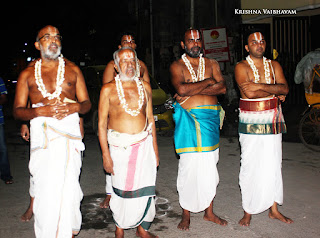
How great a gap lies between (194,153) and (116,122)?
111 centimetres

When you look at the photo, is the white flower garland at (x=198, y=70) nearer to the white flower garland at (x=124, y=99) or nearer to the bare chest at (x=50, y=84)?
the white flower garland at (x=124, y=99)

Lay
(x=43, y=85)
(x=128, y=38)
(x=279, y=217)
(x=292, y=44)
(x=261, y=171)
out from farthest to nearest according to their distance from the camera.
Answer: (x=292, y=44) → (x=128, y=38) → (x=279, y=217) → (x=261, y=171) → (x=43, y=85)

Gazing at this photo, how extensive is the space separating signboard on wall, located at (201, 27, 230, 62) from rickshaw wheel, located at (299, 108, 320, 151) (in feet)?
19.4

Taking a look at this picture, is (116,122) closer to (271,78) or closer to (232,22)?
(271,78)

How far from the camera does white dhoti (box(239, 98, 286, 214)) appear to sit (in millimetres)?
5293

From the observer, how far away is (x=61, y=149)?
4586 millimetres

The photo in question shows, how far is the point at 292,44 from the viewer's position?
14977 mm

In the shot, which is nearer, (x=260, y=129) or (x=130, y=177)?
(x=130, y=177)

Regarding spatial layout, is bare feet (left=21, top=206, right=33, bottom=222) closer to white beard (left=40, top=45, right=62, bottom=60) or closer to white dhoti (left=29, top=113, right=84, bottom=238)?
white dhoti (left=29, top=113, right=84, bottom=238)

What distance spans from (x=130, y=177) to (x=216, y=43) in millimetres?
10927

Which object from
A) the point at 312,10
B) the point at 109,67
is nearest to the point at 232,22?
the point at 312,10

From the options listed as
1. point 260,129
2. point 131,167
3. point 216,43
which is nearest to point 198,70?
point 260,129

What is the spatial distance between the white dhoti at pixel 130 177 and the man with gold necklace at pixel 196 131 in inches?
28.2

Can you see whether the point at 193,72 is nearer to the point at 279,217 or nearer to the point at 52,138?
the point at 52,138
